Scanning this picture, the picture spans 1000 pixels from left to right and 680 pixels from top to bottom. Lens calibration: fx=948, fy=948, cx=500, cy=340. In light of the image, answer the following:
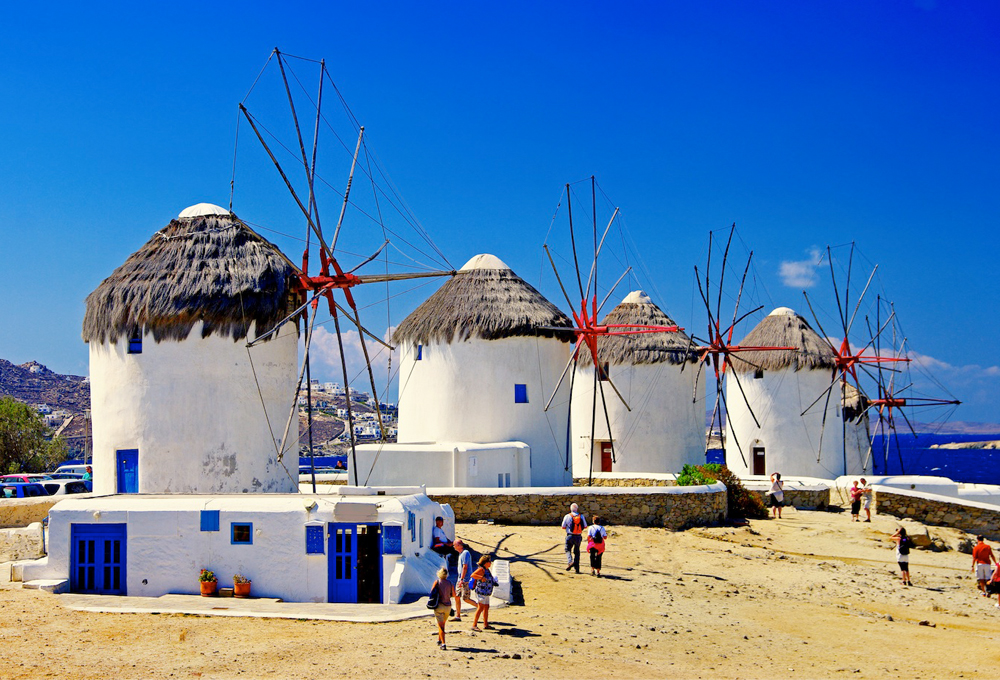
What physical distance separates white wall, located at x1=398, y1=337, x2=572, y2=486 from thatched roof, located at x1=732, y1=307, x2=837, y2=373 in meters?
10.3

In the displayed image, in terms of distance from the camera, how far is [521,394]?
27.2 m

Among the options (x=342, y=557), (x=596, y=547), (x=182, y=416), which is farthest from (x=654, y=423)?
(x=342, y=557)

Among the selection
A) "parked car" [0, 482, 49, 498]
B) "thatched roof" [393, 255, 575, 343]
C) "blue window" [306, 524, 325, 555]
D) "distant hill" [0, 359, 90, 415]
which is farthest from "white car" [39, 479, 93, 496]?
"distant hill" [0, 359, 90, 415]

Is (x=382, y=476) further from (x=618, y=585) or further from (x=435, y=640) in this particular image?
(x=435, y=640)

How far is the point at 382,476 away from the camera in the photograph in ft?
79.6

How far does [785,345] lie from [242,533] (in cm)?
2603

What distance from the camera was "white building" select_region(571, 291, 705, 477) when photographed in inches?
1342

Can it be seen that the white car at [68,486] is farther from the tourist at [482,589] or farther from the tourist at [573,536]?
the tourist at [482,589]

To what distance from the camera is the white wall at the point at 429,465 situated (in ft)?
78.4

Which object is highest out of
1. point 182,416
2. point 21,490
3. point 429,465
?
point 182,416

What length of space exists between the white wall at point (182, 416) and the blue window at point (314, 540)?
6544mm

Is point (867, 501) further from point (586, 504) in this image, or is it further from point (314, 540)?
point (314, 540)

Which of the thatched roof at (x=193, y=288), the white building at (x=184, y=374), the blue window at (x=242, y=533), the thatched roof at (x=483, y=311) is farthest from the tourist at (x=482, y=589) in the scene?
the thatched roof at (x=483, y=311)

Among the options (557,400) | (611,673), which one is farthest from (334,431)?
(611,673)
